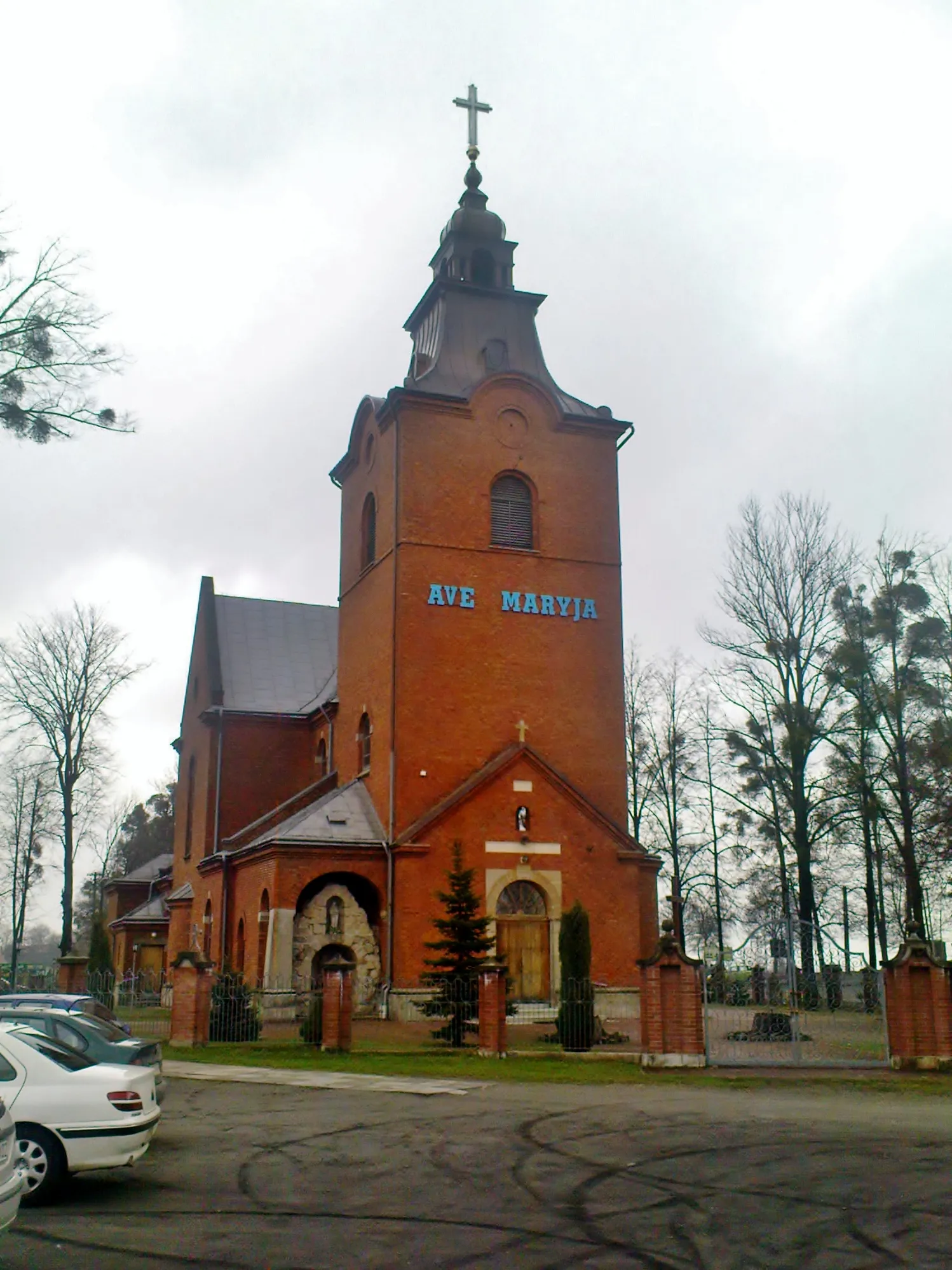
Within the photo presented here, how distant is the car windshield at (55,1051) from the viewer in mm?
9391

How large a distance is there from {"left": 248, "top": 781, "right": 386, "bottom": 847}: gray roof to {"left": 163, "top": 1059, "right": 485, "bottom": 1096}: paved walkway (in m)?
8.60

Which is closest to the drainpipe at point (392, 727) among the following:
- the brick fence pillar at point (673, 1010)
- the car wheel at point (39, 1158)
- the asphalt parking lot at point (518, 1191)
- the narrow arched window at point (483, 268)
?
the narrow arched window at point (483, 268)

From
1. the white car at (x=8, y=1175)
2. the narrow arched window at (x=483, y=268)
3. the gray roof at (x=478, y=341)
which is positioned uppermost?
the narrow arched window at (x=483, y=268)

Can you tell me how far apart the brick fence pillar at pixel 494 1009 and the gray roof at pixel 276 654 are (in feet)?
51.9

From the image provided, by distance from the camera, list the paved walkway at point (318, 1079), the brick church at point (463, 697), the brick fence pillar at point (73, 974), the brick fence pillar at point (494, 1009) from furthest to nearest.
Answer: the brick church at point (463, 697), the brick fence pillar at point (73, 974), the brick fence pillar at point (494, 1009), the paved walkway at point (318, 1079)

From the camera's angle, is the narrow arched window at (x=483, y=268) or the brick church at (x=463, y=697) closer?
the brick church at (x=463, y=697)

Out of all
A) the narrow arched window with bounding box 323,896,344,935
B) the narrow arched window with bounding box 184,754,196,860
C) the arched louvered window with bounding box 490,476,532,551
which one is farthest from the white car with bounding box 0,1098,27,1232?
the narrow arched window with bounding box 184,754,196,860

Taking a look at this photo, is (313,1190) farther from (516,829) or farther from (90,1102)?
(516,829)

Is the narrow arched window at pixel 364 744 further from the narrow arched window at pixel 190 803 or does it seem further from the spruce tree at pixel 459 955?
the narrow arched window at pixel 190 803

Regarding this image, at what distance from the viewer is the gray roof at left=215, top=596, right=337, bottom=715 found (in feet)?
A: 121

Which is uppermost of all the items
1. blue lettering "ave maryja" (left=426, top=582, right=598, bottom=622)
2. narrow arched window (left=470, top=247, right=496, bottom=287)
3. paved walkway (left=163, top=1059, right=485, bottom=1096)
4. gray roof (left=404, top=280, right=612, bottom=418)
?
narrow arched window (left=470, top=247, right=496, bottom=287)

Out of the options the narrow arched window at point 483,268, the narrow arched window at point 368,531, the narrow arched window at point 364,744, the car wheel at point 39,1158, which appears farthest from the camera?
the narrow arched window at point 483,268

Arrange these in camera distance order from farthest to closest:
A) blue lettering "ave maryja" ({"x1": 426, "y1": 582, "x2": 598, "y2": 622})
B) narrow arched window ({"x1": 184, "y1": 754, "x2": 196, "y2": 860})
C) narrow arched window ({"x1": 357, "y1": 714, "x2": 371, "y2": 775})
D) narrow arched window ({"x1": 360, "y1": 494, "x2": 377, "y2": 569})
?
narrow arched window ({"x1": 184, "y1": 754, "x2": 196, "y2": 860}) < narrow arched window ({"x1": 360, "y1": 494, "x2": 377, "y2": 569}) < narrow arched window ({"x1": 357, "y1": 714, "x2": 371, "y2": 775}) < blue lettering "ave maryja" ({"x1": 426, "y1": 582, "x2": 598, "y2": 622})

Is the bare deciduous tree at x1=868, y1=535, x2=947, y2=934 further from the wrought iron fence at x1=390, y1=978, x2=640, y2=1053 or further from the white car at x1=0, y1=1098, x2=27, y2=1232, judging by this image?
the white car at x1=0, y1=1098, x2=27, y2=1232
